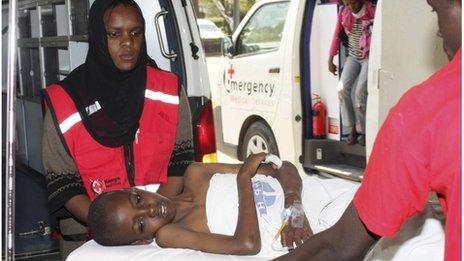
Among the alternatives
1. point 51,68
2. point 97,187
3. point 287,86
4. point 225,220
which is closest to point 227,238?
point 225,220

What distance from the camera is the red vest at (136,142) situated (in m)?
3.23

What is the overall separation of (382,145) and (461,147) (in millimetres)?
223

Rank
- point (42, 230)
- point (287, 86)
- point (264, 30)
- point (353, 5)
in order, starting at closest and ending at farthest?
point (42, 230) < point (353, 5) < point (287, 86) < point (264, 30)

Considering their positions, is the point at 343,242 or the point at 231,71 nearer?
the point at 343,242

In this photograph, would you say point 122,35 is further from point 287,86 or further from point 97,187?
point 287,86

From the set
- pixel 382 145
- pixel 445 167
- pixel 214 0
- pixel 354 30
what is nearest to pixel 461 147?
pixel 445 167

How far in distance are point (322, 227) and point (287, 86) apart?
400 cm

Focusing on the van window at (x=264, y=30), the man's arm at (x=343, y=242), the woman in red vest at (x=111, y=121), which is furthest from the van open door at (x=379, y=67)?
the man's arm at (x=343, y=242)

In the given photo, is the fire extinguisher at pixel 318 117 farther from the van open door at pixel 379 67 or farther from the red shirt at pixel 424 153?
the red shirt at pixel 424 153

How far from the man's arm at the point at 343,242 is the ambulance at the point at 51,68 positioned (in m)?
1.95

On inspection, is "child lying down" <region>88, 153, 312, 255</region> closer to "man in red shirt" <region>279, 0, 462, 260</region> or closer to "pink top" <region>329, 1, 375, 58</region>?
"man in red shirt" <region>279, 0, 462, 260</region>

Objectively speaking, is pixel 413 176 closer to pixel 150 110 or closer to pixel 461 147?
pixel 461 147

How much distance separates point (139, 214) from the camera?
2898 mm

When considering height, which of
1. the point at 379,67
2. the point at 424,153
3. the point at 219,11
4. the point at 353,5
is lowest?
the point at 379,67
